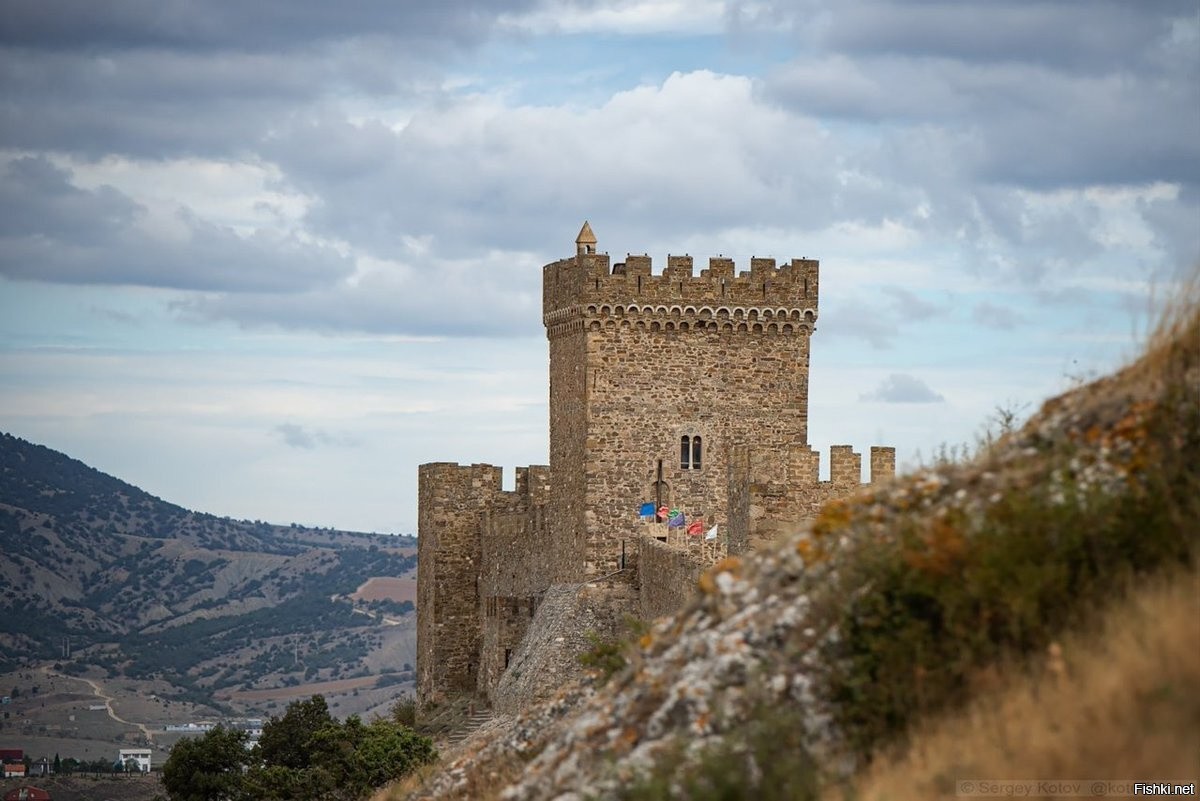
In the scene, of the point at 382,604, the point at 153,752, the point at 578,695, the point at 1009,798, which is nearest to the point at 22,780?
the point at 153,752

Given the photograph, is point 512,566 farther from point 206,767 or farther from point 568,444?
point 206,767

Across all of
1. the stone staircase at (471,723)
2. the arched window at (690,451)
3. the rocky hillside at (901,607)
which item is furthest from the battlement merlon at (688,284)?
the rocky hillside at (901,607)

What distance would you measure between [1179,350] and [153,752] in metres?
104

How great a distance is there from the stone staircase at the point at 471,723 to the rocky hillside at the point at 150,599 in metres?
103

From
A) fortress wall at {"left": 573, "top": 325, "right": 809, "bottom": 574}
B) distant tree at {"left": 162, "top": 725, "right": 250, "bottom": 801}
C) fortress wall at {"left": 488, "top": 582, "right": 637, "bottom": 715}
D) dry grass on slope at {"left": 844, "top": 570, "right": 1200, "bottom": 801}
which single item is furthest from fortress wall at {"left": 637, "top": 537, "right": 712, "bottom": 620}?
dry grass on slope at {"left": 844, "top": 570, "right": 1200, "bottom": 801}

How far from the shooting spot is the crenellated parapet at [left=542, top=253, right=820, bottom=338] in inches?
1531

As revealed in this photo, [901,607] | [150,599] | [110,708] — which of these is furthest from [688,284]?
[150,599]

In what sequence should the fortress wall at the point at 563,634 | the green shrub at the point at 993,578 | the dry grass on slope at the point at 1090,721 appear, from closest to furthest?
the dry grass on slope at the point at 1090,721, the green shrub at the point at 993,578, the fortress wall at the point at 563,634

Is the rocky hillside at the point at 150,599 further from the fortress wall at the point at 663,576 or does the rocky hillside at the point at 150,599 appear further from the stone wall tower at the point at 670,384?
the fortress wall at the point at 663,576

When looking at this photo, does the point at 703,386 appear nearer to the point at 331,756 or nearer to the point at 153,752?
the point at 331,756

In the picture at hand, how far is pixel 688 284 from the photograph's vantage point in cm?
3903

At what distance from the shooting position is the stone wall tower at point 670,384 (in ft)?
128

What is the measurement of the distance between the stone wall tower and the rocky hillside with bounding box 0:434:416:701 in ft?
353

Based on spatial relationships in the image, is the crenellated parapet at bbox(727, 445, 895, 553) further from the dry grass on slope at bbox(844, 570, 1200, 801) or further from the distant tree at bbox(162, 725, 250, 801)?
the distant tree at bbox(162, 725, 250, 801)
